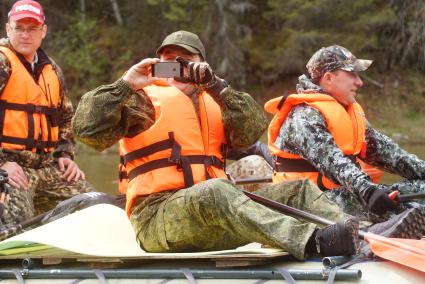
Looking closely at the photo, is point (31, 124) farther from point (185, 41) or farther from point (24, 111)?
point (185, 41)

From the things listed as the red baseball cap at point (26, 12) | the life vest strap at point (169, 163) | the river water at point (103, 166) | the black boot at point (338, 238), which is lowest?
the river water at point (103, 166)

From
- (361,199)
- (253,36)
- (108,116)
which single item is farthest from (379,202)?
(253,36)

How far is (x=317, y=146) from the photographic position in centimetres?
377

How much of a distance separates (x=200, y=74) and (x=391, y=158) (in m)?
1.44

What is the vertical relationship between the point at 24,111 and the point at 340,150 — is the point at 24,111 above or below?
above

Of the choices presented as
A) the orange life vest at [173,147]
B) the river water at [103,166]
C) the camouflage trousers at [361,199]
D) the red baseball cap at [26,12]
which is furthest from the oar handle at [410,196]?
the river water at [103,166]

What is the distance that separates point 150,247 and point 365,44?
12.4m

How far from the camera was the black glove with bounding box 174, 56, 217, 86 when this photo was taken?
125 inches

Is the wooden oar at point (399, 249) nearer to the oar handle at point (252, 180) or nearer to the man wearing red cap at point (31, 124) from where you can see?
the oar handle at point (252, 180)

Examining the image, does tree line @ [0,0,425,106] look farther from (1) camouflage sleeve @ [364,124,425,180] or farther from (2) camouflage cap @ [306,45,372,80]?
(2) camouflage cap @ [306,45,372,80]

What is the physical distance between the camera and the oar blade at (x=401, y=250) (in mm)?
2844

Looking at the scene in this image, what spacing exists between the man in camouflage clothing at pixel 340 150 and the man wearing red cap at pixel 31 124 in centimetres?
127

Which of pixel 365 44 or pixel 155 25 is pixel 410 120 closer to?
pixel 365 44

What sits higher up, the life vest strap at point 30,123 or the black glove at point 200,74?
the black glove at point 200,74
